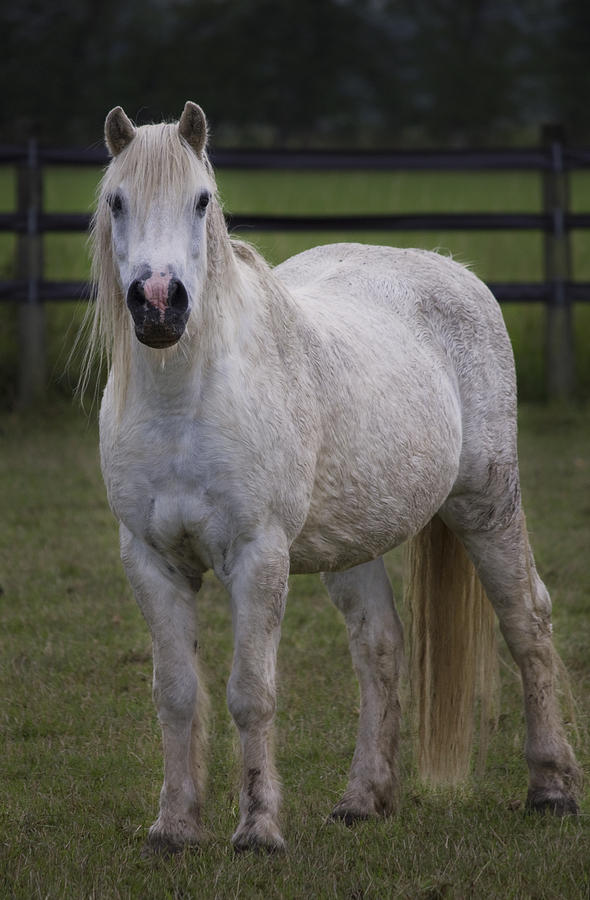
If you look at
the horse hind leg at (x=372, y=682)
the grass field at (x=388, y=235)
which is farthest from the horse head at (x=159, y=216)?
the horse hind leg at (x=372, y=682)

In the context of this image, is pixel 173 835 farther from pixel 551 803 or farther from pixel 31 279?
pixel 31 279

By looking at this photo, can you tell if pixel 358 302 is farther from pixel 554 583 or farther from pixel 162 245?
pixel 554 583

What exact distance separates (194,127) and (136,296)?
1.75ft

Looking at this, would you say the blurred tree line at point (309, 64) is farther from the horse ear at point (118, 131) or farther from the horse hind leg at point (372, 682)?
the horse ear at point (118, 131)

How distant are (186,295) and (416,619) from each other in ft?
5.63

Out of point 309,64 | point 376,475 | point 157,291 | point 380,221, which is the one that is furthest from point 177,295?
point 309,64

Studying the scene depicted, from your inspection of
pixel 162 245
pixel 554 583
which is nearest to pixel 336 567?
pixel 162 245

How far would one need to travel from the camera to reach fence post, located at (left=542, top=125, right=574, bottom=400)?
9.97m

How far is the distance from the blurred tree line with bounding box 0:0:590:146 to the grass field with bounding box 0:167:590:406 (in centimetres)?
1450

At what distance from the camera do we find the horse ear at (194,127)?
10.2 feet

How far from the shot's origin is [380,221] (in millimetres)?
9914

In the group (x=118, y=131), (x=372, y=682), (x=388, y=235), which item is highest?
(x=388, y=235)

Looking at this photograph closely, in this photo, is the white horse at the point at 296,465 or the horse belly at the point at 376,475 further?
the horse belly at the point at 376,475

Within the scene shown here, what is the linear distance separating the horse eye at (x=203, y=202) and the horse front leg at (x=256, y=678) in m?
0.86
